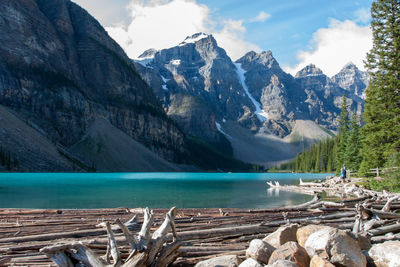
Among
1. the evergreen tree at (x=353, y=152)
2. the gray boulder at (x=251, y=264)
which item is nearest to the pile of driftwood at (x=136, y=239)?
the gray boulder at (x=251, y=264)

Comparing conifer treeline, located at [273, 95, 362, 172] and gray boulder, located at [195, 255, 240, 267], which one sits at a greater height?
conifer treeline, located at [273, 95, 362, 172]

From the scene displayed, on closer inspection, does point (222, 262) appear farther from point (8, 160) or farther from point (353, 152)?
point (8, 160)

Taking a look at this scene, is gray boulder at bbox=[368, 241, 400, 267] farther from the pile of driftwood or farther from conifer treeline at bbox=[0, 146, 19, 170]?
conifer treeline at bbox=[0, 146, 19, 170]

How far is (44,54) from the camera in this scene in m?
150

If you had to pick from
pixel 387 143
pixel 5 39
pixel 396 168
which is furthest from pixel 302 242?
pixel 5 39

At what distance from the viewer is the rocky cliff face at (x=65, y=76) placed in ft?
438

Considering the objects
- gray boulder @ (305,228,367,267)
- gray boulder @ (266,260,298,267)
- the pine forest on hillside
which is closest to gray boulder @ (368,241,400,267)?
gray boulder @ (305,228,367,267)

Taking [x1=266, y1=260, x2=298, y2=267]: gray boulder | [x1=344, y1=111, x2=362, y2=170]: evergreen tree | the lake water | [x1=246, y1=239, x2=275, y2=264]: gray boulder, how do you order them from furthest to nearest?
[x1=344, y1=111, x2=362, y2=170]: evergreen tree < the lake water < [x1=246, y1=239, x2=275, y2=264]: gray boulder < [x1=266, y1=260, x2=298, y2=267]: gray boulder

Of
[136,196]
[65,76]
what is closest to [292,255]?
[136,196]

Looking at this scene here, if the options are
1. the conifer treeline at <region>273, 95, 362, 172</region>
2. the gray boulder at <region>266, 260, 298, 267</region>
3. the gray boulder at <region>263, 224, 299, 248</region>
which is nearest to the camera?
the gray boulder at <region>266, 260, 298, 267</region>

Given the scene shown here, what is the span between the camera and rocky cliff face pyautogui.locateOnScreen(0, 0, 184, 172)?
13350cm

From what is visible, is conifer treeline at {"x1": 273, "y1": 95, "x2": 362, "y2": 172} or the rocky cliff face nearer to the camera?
conifer treeline at {"x1": 273, "y1": 95, "x2": 362, "y2": 172}

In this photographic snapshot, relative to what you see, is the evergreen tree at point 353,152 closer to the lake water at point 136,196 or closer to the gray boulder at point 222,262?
the lake water at point 136,196

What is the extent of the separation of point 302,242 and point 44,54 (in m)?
167
